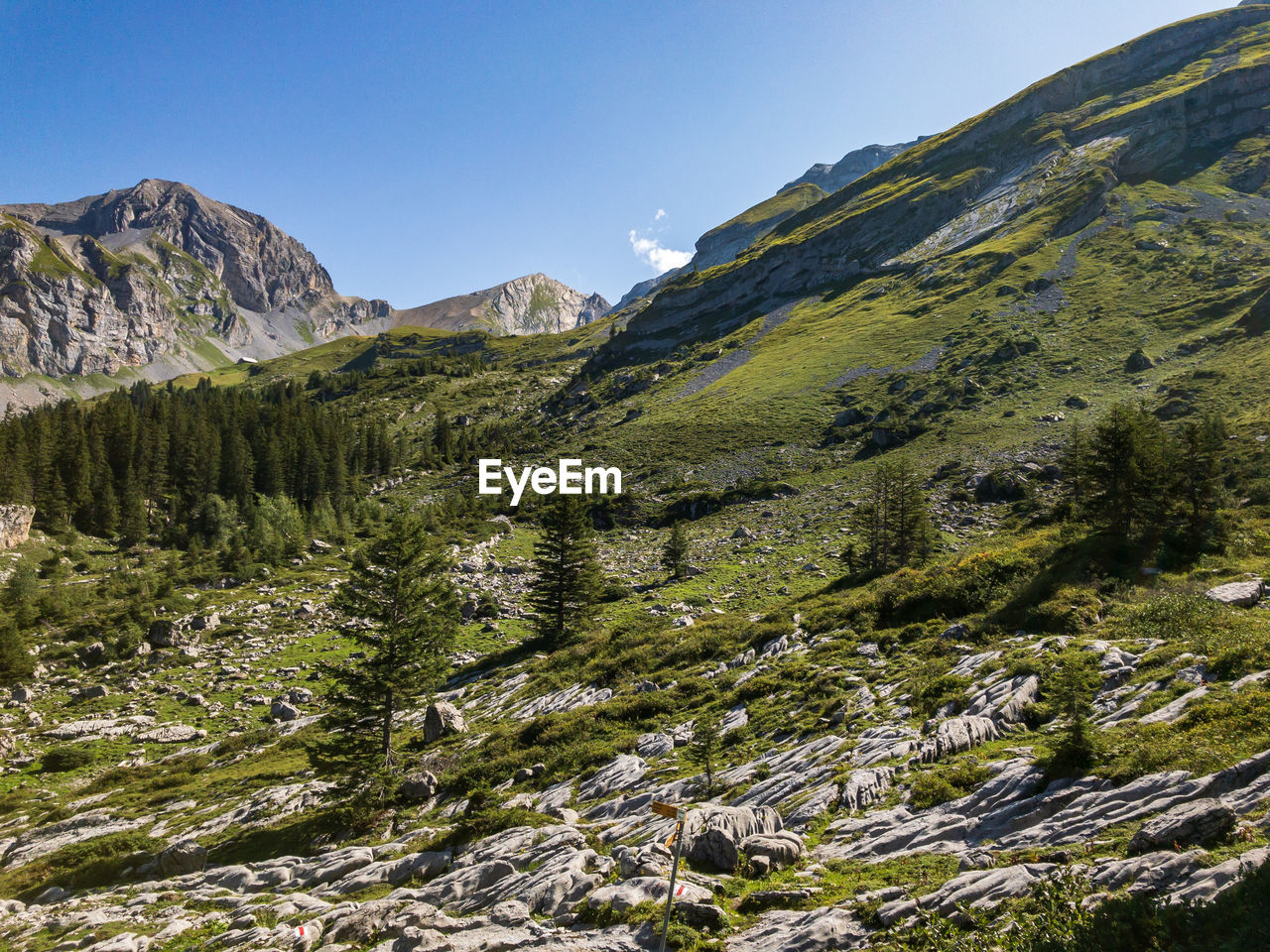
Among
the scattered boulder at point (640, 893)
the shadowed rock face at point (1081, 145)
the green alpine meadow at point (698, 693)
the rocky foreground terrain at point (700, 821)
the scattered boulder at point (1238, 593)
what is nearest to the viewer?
the rocky foreground terrain at point (700, 821)

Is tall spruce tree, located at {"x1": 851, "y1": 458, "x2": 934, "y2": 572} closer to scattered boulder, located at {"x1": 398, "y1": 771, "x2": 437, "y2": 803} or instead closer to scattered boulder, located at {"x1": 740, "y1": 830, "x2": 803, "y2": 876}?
scattered boulder, located at {"x1": 740, "y1": 830, "x2": 803, "y2": 876}

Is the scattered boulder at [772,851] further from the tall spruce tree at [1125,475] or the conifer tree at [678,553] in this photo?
the conifer tree at [678,553]

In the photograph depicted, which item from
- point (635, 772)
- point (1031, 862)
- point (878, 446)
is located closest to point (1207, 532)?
point (1031, 862)

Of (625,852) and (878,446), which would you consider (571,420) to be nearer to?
(878,446)

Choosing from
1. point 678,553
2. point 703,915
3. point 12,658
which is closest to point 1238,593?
point 703,915

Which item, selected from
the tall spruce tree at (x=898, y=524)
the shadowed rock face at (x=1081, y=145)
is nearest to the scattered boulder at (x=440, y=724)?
the tall spruce tree at (x=898, y=524)

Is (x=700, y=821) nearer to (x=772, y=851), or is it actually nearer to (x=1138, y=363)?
(x=772, y=851)

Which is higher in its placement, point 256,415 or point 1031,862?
point 256,415
